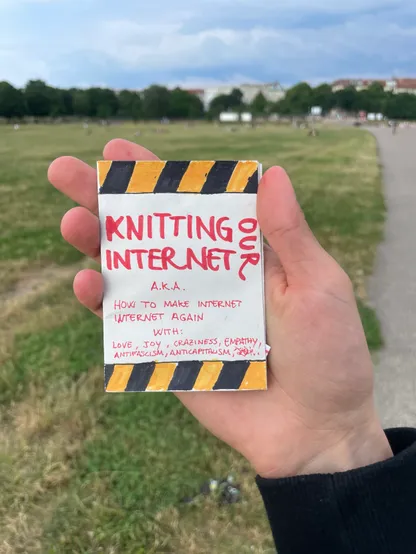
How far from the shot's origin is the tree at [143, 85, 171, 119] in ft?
283

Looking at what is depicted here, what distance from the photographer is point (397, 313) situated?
16.6ft

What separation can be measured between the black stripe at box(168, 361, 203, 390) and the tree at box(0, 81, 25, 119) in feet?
278

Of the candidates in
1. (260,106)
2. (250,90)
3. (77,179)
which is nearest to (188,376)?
(77,179)

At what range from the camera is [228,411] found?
1.79 m

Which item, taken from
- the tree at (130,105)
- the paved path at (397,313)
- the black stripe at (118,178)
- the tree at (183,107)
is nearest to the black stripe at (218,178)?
the black stripe at (118,178)

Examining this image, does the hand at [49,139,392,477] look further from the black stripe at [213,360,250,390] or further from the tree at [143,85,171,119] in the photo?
the tree at [143,85,171,119]

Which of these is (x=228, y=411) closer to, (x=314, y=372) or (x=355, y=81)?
(x=314, y=372)

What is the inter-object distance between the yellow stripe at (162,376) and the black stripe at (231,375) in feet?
0.48

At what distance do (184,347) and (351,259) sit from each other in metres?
5.30

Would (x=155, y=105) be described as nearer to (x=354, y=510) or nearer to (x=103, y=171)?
(x=103, y=171)

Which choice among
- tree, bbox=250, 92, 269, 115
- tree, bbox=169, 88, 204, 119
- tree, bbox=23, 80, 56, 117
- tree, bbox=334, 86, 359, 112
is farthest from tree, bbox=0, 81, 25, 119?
tree, bbox=334, 86, 359, 112

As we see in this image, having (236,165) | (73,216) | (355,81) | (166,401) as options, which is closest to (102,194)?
(73,216)

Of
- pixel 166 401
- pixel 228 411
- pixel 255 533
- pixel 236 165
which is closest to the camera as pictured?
pixel 236 165

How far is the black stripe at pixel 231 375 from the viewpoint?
5.61ft
